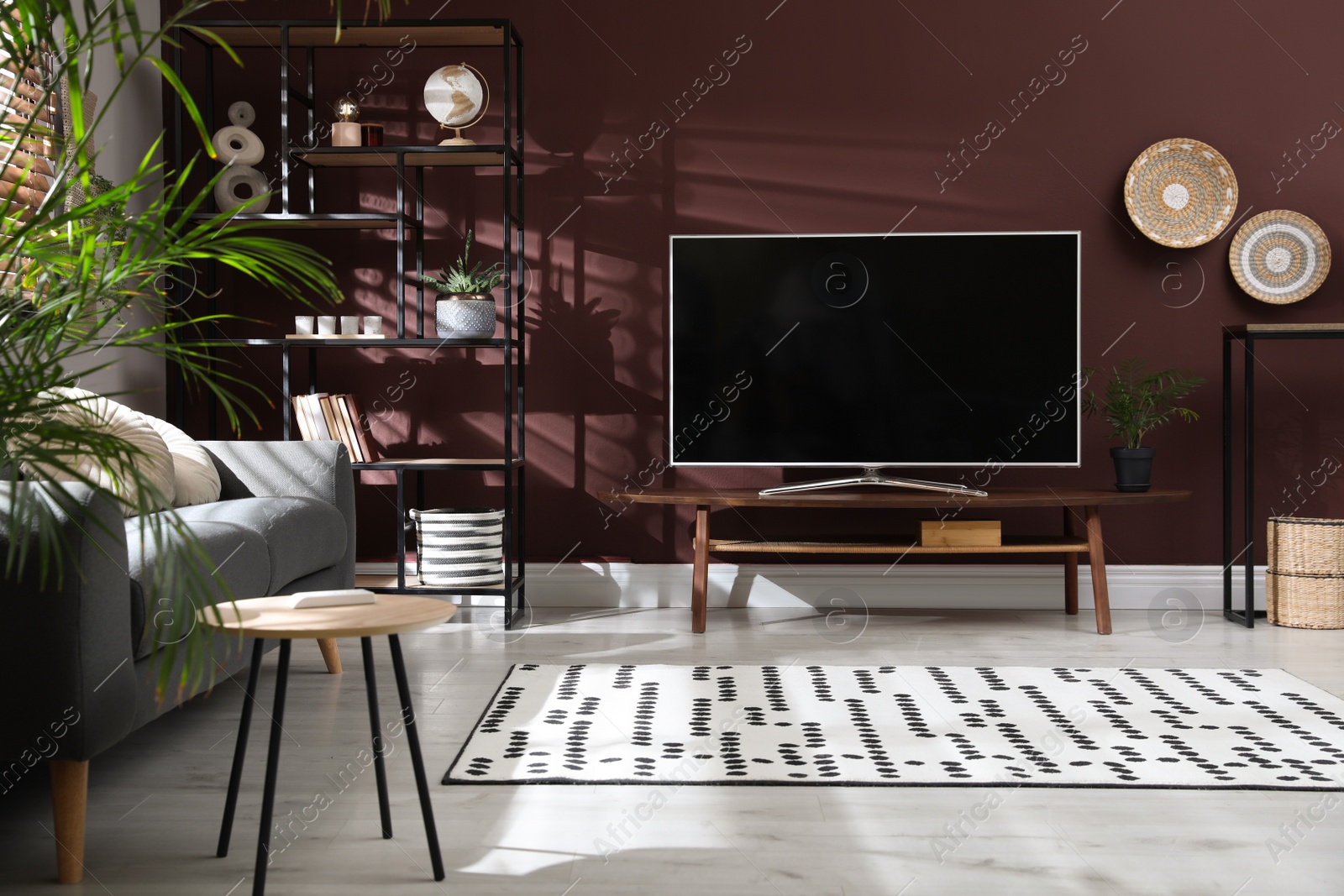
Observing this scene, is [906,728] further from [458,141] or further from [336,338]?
[458,141]

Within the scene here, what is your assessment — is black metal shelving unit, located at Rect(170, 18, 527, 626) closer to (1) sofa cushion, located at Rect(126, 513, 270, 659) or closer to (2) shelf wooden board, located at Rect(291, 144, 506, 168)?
(2) shelf wooden board, located at Rect(291, 144, 506, 168)

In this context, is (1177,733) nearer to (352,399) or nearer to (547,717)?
(547,717)

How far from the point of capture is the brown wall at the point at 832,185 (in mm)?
3848

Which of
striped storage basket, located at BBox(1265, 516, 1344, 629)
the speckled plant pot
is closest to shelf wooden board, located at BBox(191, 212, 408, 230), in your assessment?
the speckled plant pot

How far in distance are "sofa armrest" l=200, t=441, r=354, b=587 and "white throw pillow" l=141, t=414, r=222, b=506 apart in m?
0.05

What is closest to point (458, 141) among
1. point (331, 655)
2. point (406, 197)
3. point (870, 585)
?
point (406, 197)

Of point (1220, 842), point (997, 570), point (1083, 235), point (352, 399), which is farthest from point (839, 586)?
point (1220, 842)

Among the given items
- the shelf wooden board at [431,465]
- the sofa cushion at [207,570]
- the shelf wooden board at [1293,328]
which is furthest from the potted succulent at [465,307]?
the shelf wooden board at [1293,328]

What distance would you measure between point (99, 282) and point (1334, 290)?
13.1ft

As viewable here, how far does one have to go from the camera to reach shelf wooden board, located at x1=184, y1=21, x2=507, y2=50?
354cm

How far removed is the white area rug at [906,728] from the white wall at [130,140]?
1756 millimetres

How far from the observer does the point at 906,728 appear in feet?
7.77

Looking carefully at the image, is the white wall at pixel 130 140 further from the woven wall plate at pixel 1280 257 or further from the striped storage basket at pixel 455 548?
the woven wall plate at pixel 1280 257

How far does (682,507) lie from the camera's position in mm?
4012
